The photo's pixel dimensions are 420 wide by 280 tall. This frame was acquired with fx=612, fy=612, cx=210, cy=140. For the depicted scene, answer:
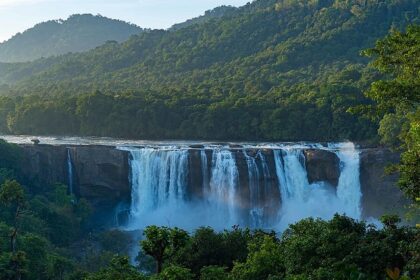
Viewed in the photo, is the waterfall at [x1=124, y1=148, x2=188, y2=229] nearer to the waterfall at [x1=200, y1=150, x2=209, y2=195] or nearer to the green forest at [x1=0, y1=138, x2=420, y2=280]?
the waterfall at [x1=200, y1=150, x2=209, y2=195]

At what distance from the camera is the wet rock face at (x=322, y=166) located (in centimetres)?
4175

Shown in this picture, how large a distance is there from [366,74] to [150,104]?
70.0 ft

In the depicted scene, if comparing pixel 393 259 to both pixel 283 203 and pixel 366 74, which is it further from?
pixel 366 74

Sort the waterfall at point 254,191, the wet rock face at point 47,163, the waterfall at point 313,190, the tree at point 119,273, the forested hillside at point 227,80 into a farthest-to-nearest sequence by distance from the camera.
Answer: the forested hillside at point 227,80 → the wet rock face at point 47,163 → the waterfall at point 313,190 → the waterfall at point 254,191 → the tree at point 119,273

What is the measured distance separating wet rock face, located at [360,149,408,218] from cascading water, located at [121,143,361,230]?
0.56 metres

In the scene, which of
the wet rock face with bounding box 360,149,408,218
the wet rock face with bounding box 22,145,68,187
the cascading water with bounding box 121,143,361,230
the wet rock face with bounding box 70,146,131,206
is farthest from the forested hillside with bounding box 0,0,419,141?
the wet rock face with bounding box 22,145,68,187

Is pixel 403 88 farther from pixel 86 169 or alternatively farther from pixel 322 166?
pixel 86 169

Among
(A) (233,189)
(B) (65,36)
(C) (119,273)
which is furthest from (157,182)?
(B) (65,36)

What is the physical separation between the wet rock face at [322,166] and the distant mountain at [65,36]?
13655 centimetres

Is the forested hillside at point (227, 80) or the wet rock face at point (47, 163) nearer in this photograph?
the wet rock face at point (47, 163)

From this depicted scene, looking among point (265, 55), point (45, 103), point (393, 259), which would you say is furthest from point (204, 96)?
point (393, 259)

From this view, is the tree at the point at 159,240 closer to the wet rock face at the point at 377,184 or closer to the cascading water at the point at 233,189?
the cascading water at the point at 233,189

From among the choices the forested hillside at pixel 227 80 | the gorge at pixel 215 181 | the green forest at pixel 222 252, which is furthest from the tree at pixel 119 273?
the forested hillside at pixel 227 80

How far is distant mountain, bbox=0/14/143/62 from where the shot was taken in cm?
17388
